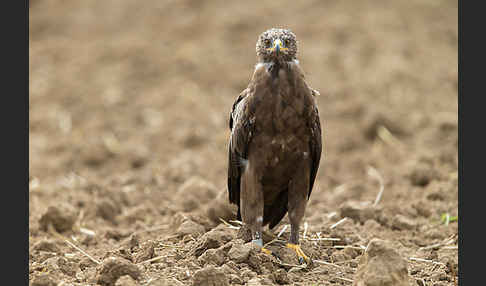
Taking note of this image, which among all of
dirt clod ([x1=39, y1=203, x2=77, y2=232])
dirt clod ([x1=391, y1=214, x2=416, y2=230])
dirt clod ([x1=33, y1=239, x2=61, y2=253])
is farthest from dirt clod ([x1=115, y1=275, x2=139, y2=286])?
dirt clod ([x1=391, y1=214, x2=416, y2=230])

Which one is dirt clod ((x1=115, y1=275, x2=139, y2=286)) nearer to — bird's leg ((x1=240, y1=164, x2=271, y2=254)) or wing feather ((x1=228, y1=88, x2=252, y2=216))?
bird's leg ((x1=240, y1=164, x2=271, y2=254))

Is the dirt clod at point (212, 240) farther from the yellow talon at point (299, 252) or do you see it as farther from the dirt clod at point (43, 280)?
the dirt clod at point (43, 280)

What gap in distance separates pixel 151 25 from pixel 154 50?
173 cm

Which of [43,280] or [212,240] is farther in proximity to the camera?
[212,240]

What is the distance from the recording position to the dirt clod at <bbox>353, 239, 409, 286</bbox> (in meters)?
4.90

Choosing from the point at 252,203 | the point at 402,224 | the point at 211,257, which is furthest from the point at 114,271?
the point at 402,224

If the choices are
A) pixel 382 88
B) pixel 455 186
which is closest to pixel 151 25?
pixel 382 88

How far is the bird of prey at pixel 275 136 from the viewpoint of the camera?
5.76m

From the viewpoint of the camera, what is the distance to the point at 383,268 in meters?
4.93

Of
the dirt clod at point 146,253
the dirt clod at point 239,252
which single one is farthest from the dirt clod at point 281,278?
the dirt clod at point 146,253

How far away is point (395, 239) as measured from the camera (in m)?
7.37

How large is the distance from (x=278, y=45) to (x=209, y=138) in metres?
6.57

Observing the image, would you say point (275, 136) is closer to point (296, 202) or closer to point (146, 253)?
point (296, 202)
